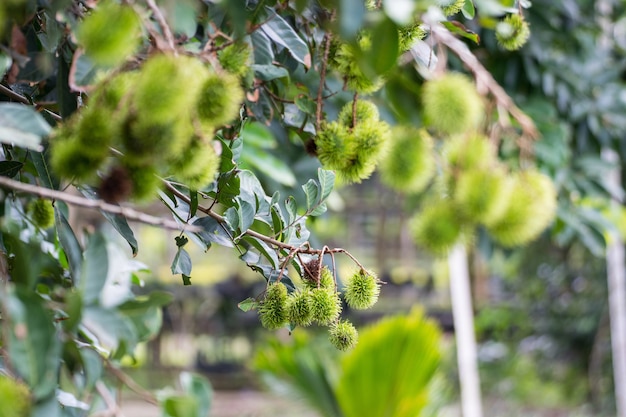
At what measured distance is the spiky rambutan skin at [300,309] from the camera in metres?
0.64

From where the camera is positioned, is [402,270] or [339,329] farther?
[402,270]

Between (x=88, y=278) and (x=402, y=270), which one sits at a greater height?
(x=88, y=278)

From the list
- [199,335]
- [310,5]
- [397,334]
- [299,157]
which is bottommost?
[199,335]

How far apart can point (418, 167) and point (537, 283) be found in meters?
4.12

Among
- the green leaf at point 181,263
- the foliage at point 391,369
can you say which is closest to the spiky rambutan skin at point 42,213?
the green leaf at point 181,263

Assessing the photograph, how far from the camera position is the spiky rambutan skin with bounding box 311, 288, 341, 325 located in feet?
2.10

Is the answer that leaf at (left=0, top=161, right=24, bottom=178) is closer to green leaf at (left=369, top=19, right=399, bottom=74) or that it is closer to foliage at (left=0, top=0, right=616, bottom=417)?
foliage at (left=0, top=0, right=616, bottom=417)

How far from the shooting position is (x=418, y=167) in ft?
1.73

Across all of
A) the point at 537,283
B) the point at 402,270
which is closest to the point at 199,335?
the point at 402,270

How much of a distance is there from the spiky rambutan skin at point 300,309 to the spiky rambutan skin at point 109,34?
0.91 ft

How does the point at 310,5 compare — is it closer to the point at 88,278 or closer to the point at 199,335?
the point at 88,278

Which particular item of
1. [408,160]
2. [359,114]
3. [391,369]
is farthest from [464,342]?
[408,160]

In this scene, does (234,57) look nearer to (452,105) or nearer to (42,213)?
(452,105)

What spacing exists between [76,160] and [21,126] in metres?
0.08
